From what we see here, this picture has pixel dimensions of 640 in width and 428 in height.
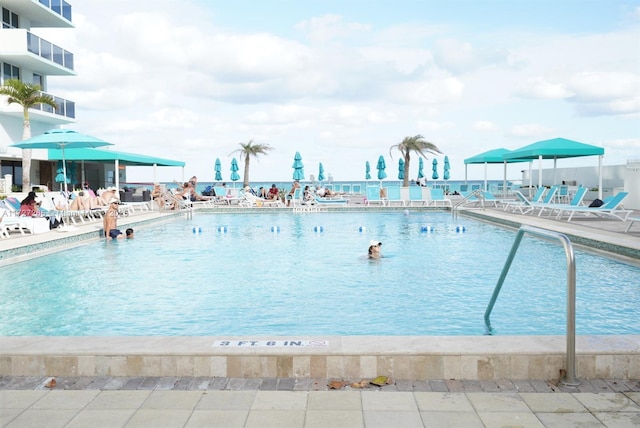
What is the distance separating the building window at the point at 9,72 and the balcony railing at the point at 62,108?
1.66 metres

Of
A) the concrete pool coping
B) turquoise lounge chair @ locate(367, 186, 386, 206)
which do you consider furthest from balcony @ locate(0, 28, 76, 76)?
the concrete pool coping

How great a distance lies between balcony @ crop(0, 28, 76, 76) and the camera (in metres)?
23.9

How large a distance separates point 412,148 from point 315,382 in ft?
103

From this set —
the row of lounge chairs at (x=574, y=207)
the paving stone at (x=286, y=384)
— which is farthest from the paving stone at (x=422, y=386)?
the row of lounge chairs at (x=574, y=207)

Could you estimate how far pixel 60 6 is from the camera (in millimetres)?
28062

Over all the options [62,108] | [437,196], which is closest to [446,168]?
[437,196]

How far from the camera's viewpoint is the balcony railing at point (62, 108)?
26467 millimetres

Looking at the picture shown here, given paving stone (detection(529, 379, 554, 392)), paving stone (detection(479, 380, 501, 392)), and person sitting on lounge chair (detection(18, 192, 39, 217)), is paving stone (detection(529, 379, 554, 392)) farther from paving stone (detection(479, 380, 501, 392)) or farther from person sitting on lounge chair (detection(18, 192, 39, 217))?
person sitting on lounge chair (detection(18, 192, 39, 217))

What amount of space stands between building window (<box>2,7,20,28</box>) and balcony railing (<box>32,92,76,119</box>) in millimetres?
3483

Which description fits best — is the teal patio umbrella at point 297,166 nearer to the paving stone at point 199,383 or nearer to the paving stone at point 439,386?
the paving stone at point 199,383

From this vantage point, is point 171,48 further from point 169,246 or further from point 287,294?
point 287,294

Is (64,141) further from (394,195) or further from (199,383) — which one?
(394,195)

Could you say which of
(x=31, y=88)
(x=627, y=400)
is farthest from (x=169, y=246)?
(x=31, y=88)

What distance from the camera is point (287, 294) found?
7234 mm
